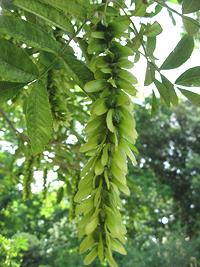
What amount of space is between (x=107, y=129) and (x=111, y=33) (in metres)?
0.17

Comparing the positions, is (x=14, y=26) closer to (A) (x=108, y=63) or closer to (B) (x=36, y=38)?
(B) (x=36, y=38)

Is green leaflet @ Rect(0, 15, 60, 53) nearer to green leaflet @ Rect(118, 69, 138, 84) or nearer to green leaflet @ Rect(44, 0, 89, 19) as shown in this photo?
green leaflet @ Rect(44, 0, 89, 19)

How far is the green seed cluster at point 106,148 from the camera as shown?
713mm

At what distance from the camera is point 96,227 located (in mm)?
712

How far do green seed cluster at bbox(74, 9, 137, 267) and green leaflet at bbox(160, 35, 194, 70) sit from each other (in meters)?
0.28

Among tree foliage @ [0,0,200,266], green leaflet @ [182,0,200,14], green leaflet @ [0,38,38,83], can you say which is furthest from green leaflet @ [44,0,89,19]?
green leaflet @ [182,0,200,14]

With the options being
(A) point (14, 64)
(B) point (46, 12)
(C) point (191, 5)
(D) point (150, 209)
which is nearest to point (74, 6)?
(B) point (46, 12)

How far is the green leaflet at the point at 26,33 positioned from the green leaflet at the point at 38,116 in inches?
2.7

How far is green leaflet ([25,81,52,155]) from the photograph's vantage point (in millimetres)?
868

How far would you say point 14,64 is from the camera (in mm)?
847

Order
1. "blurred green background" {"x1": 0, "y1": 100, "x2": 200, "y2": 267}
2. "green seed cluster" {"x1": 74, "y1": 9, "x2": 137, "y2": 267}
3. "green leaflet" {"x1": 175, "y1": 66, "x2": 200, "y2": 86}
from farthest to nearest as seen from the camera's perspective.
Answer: "blurred green background" {"x1": 0, "y1": 100, "x2": 200, "y2": 267} < "green leaflet" {"x1": 175, "y1": 66, "x2": 200, "y2": 86} < "green seed cluster" {"x1": 74, "y1": 9, "x2": 137, "y2": 267}

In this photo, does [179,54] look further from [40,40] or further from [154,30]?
[40,40]

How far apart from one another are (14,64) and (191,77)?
1.26 feet

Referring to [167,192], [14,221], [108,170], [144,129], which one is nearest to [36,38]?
[108,170]
